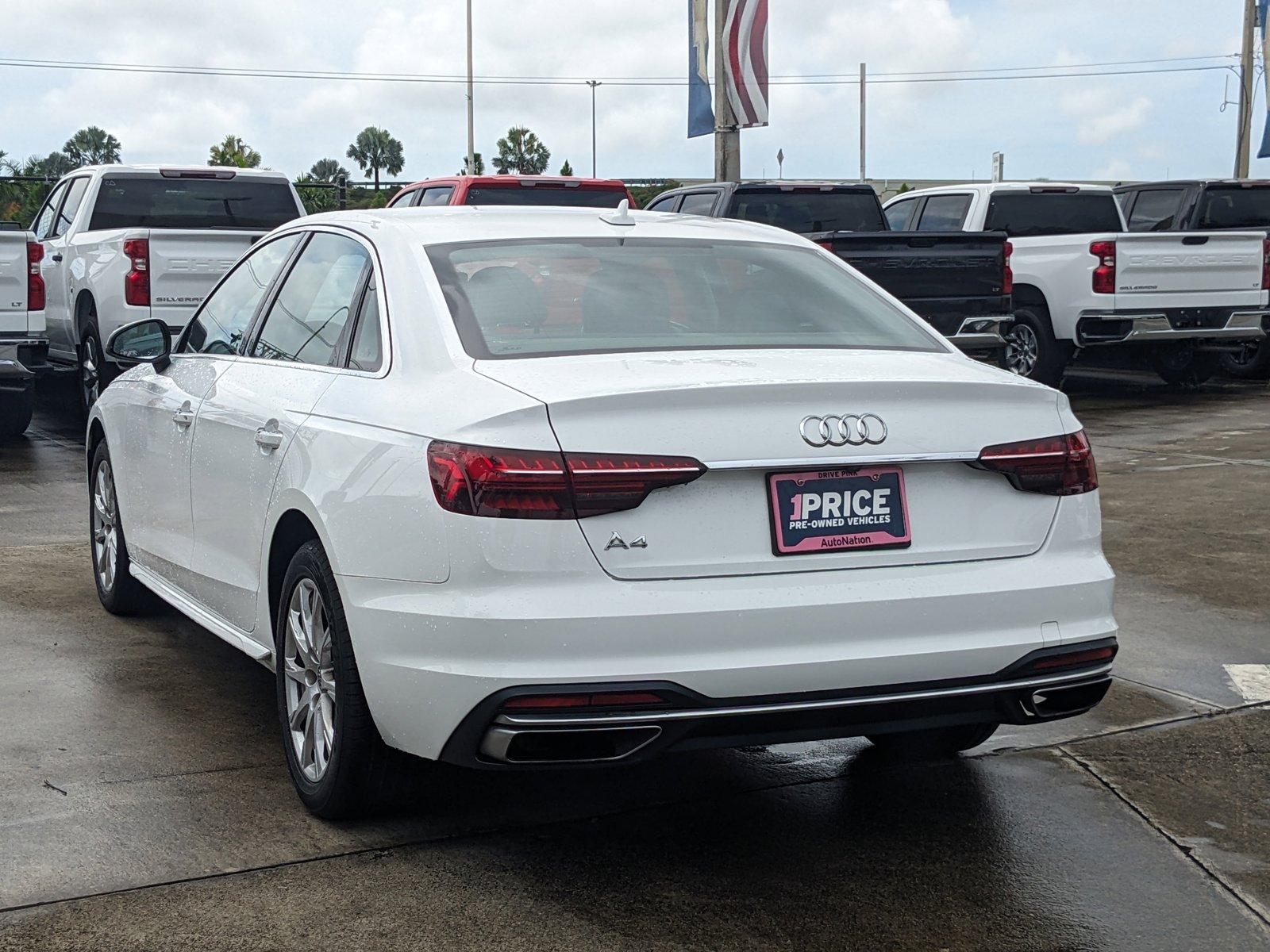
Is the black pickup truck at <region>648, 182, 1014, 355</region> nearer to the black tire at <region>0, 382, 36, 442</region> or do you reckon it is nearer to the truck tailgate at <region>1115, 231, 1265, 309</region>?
the truck tailgate at <region>1115, 231, 1265, 309</region>

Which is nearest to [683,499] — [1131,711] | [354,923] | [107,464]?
[354,923]

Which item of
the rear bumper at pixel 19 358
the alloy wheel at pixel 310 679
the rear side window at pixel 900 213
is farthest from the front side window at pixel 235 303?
the rear side window at pixel 900 213

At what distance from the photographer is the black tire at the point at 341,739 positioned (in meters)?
3.96

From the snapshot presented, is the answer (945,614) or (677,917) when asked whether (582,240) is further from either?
(677,917)

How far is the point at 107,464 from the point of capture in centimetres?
652

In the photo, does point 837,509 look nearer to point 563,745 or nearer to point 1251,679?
point 563,745

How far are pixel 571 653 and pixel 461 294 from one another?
3.85ft

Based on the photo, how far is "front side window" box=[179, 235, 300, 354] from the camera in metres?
5.40

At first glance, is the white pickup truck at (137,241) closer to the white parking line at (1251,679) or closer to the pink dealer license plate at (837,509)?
the white parking line at (1251,679)

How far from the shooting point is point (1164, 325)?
1505cm

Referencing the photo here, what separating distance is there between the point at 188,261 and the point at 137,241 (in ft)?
1.27

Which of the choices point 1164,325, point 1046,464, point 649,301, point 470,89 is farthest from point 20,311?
point 470,89

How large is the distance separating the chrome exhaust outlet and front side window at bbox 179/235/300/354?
224cm

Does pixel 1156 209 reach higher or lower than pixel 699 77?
lower
